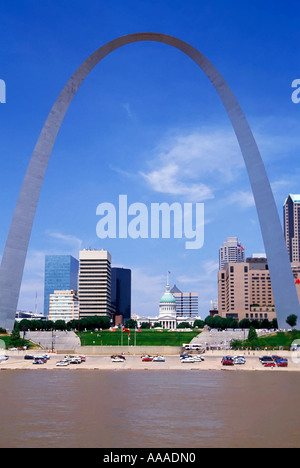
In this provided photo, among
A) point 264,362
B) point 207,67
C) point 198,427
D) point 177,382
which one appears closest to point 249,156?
point 207,67

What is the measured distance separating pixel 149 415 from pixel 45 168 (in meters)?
43.6

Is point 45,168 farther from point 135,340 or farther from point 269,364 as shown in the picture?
point 135,340

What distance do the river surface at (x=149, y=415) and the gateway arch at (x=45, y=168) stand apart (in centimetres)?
2466

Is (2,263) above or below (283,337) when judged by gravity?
above

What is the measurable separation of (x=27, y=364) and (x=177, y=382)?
24.1 m

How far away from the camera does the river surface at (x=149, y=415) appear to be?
56.4 feet

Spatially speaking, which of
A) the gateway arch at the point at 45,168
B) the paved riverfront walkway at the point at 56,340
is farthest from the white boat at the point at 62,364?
the paved riverfront walkway at the point at 56,340

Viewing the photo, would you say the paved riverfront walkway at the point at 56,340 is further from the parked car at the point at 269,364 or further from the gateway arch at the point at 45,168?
the parked car at the point at 269,364

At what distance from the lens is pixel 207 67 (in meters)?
62.8

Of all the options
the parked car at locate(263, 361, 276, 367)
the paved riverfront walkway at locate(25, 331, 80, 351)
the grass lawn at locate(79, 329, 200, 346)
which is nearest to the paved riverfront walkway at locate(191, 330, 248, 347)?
the grass lawn at locate(79, 329, 200, 346)

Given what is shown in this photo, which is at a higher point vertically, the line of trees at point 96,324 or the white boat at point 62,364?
the line of trees at point 96,324

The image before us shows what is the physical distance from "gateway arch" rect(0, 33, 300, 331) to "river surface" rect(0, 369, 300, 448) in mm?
24660
